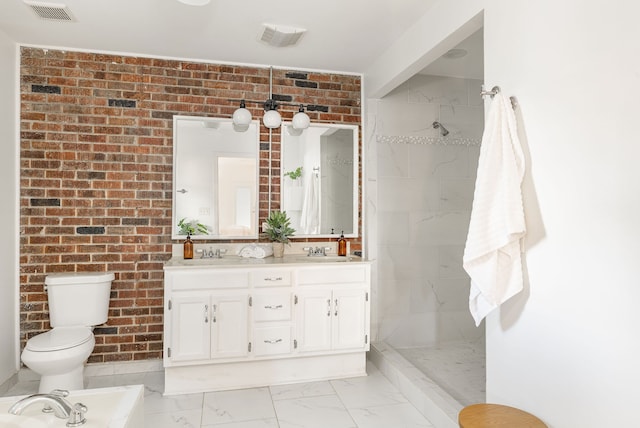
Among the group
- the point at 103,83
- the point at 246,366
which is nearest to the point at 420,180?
the point at 246,366

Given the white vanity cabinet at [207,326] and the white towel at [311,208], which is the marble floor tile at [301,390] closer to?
the white vanity cabinet at [207,326]

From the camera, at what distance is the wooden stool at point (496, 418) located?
1532mm

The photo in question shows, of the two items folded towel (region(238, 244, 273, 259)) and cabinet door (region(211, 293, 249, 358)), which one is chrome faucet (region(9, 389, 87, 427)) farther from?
folded towel (region(238, 244, 273, 259))

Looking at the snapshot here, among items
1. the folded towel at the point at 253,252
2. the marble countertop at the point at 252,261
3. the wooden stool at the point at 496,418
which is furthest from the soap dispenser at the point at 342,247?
the wooden stool at the point at 496,418

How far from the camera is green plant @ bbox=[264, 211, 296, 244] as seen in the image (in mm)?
3268

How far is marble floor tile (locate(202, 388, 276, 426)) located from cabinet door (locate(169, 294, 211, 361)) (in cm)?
30

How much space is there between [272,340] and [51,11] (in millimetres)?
2580

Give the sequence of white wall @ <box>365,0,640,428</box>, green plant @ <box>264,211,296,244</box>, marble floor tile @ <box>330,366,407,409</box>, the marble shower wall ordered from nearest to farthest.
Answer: white wall @ <box>365,0,640,428</box>, marble floor tile @ <box>330,366,407,409</box>, green plant @ <box>264,211,296,244</box>, the marble shower wall

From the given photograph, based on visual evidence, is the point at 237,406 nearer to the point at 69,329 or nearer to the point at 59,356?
the point at 59,356

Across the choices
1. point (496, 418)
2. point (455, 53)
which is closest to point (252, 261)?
point (496, 418)

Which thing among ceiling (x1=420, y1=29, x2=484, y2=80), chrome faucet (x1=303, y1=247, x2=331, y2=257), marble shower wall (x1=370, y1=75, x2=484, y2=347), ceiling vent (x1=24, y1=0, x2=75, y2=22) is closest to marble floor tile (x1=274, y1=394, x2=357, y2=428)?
marble shower wall (x1=370, y1=75, x2=484, y2=347)

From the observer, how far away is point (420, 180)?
11.9 ft

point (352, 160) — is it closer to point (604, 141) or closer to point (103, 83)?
point (103, 83)

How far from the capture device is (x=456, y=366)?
124 inches
